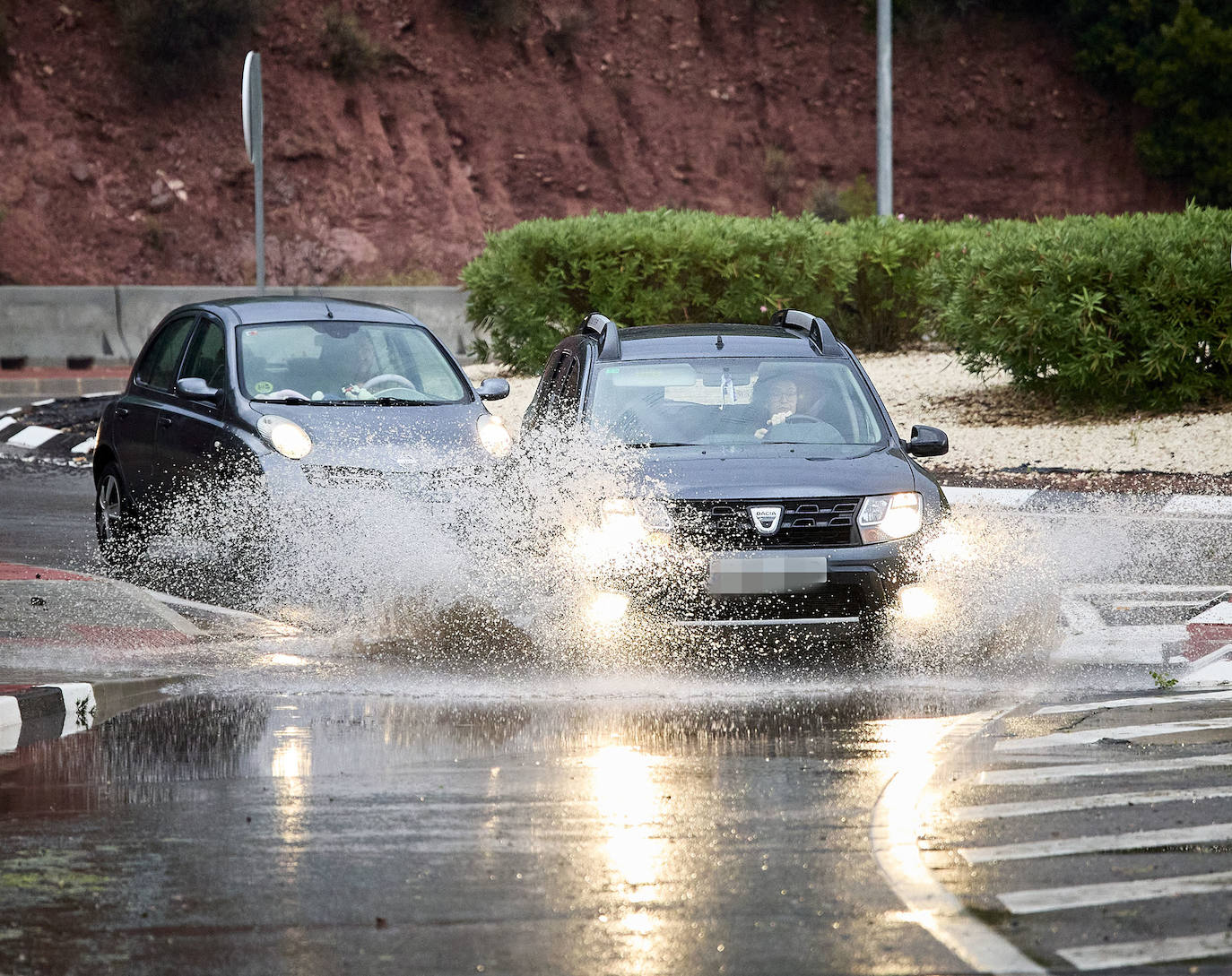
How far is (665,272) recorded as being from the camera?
22.5m

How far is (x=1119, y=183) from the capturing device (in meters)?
45.5

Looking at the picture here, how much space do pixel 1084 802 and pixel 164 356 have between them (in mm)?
7826

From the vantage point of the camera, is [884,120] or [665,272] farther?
[884,120]

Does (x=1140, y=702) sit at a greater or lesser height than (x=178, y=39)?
lesser

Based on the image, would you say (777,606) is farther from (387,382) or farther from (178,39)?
(178,39)

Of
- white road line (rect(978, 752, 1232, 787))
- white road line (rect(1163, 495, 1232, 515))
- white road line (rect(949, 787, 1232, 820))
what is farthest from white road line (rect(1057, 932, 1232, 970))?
white road line (rect(1163, 495, 1232, 515))

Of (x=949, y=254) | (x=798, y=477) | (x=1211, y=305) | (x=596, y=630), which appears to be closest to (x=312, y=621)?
(x=596, y=630)

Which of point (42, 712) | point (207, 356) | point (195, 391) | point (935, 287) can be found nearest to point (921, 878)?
point (42, 712)

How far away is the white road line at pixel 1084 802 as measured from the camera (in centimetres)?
618

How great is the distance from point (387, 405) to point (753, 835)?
20.5ft

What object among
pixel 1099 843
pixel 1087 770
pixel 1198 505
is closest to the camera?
pixel 1099 843

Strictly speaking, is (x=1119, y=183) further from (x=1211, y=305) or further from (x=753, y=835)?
(x=753, y=835)

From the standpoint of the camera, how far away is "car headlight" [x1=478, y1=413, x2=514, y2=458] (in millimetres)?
11555

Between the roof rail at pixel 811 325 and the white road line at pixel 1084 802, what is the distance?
4.24 m
